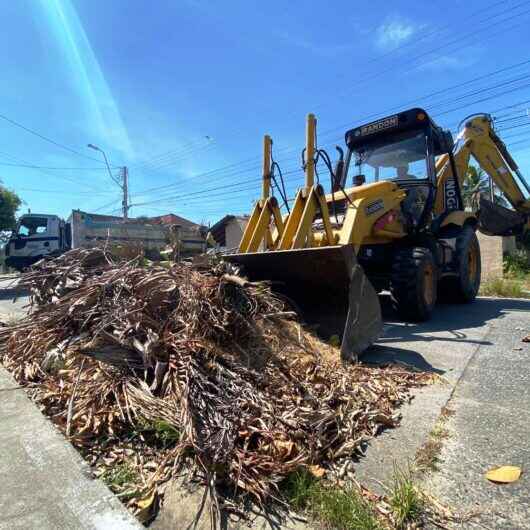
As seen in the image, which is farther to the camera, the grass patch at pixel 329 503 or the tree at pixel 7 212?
the tree at pixel 7 212

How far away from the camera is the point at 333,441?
2.03 m

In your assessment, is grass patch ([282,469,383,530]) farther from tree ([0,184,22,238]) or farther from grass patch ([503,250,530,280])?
tree ([0,184,22,238])

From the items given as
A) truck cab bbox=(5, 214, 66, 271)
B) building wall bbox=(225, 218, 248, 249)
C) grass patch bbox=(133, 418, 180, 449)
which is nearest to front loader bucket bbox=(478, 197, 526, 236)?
grass patch bbox=(133, 418, 180, 449)

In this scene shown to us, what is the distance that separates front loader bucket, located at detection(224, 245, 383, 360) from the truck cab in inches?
470

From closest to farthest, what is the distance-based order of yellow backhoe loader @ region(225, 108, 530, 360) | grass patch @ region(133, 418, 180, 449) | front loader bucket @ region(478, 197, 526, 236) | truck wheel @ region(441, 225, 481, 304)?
grass patch @ region(133, 418, 180, 449)
yellow backhoe loader @ region(225, 108, 530, 360)
truck wheel @ region(441, 225, 481, 304)
front loader bucket @ region(478, 197, 526, 236)

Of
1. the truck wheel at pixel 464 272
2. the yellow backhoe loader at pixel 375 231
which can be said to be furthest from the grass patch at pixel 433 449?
the truck wheel at pixel 464 272

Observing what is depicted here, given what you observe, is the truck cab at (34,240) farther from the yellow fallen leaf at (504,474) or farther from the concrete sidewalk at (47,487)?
the yellow fallen leaf at (504,474)

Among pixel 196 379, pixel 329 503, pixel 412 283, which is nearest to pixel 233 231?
pixel 412 283

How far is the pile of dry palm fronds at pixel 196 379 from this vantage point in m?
Answer: 1.84

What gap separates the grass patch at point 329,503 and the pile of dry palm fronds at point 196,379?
8 cm

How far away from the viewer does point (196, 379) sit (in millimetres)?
2281

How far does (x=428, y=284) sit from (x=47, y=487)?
16.4ft

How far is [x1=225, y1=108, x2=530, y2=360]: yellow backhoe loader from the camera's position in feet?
11.9

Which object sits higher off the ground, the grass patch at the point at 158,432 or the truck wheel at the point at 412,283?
the truck wheel at the point at 412,283
